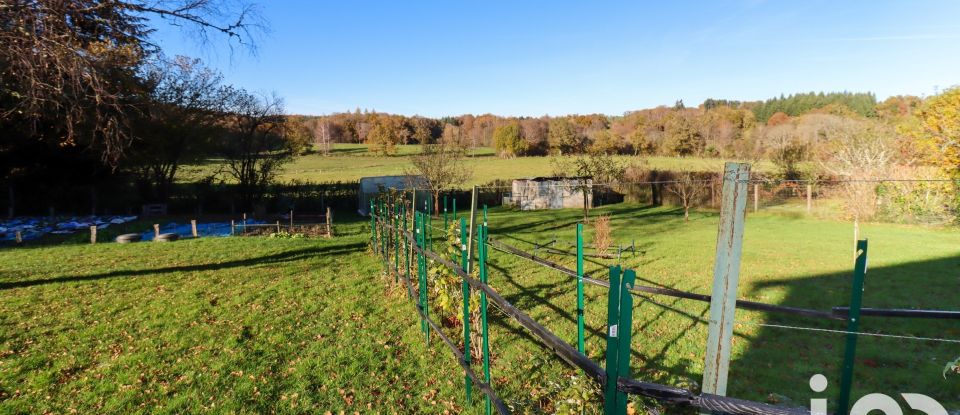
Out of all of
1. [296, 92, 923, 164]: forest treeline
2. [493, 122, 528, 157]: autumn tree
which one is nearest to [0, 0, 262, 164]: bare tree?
[296, 92, 923, 164]: forest treeline

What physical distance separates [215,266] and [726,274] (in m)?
11.7

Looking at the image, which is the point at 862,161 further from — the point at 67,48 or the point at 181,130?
the point at 181,130

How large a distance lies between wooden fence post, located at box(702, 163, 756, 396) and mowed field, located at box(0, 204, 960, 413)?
3.18ft

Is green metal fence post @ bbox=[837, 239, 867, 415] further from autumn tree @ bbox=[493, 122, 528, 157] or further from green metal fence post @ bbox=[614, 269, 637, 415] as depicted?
autumn tree @ bbox=[493, 122, 528, 157]

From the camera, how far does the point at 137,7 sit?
18.4 ft

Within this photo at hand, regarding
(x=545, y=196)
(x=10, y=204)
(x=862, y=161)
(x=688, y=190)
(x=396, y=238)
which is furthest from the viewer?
(x=545, y=196)

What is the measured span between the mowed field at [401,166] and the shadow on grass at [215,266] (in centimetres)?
1933

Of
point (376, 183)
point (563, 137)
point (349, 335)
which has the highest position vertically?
point (563, 137)

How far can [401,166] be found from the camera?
4322 centimetres

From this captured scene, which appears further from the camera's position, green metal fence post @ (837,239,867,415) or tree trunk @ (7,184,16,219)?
tree trunk @ (7,184,16,219)

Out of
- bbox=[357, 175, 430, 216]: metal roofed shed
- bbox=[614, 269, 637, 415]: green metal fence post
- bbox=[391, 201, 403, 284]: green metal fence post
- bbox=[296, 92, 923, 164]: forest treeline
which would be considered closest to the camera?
bbox=[614, 269, 637, 415]: green metal fence post

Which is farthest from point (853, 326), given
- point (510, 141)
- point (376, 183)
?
point (510, 141)

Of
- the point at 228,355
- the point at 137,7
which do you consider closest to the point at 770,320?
the point at 228,355

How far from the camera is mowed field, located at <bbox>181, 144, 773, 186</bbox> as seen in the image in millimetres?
35906
